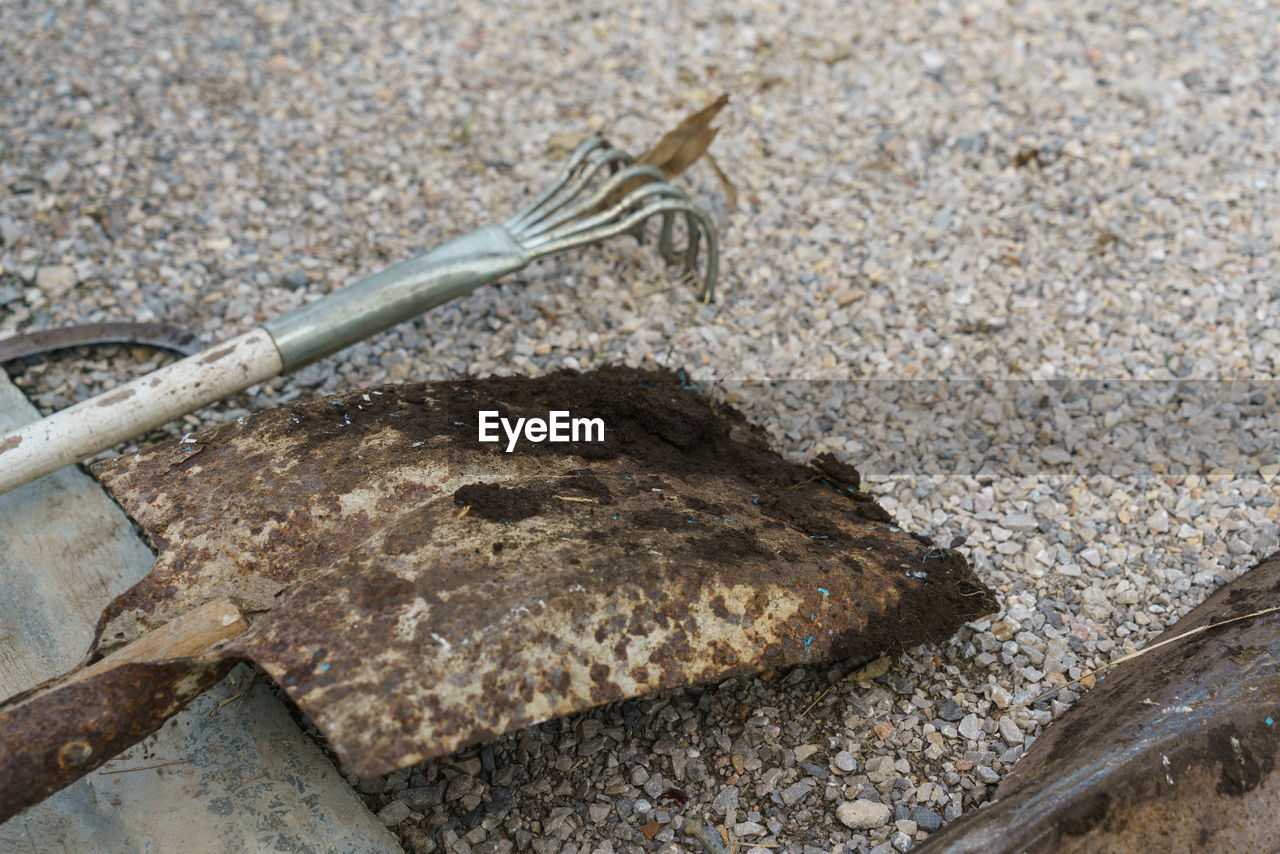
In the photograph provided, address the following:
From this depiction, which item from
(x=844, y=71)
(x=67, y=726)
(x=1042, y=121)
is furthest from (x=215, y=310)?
(x=1042, y=121)

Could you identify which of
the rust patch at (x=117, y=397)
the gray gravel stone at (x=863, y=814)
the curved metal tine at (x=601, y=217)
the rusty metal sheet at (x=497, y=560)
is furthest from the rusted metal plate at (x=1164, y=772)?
the rust patch at (x=117, y=397)

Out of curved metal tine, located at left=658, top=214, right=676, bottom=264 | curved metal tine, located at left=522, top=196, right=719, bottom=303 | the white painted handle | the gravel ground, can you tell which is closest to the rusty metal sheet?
the white painted handle

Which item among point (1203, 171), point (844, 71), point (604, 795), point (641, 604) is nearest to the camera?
point (641, 604)

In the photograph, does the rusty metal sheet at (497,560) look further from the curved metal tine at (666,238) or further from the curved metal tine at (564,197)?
the curved metal tine at (666,238)

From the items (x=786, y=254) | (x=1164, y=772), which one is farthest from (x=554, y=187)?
(x=1164, y=772)

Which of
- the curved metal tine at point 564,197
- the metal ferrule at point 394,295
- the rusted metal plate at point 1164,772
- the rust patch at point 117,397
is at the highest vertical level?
the curved metal tine at point 564,197

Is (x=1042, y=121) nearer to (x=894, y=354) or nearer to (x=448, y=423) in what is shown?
(x=894, y=354)

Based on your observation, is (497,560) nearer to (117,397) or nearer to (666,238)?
(117,397)
